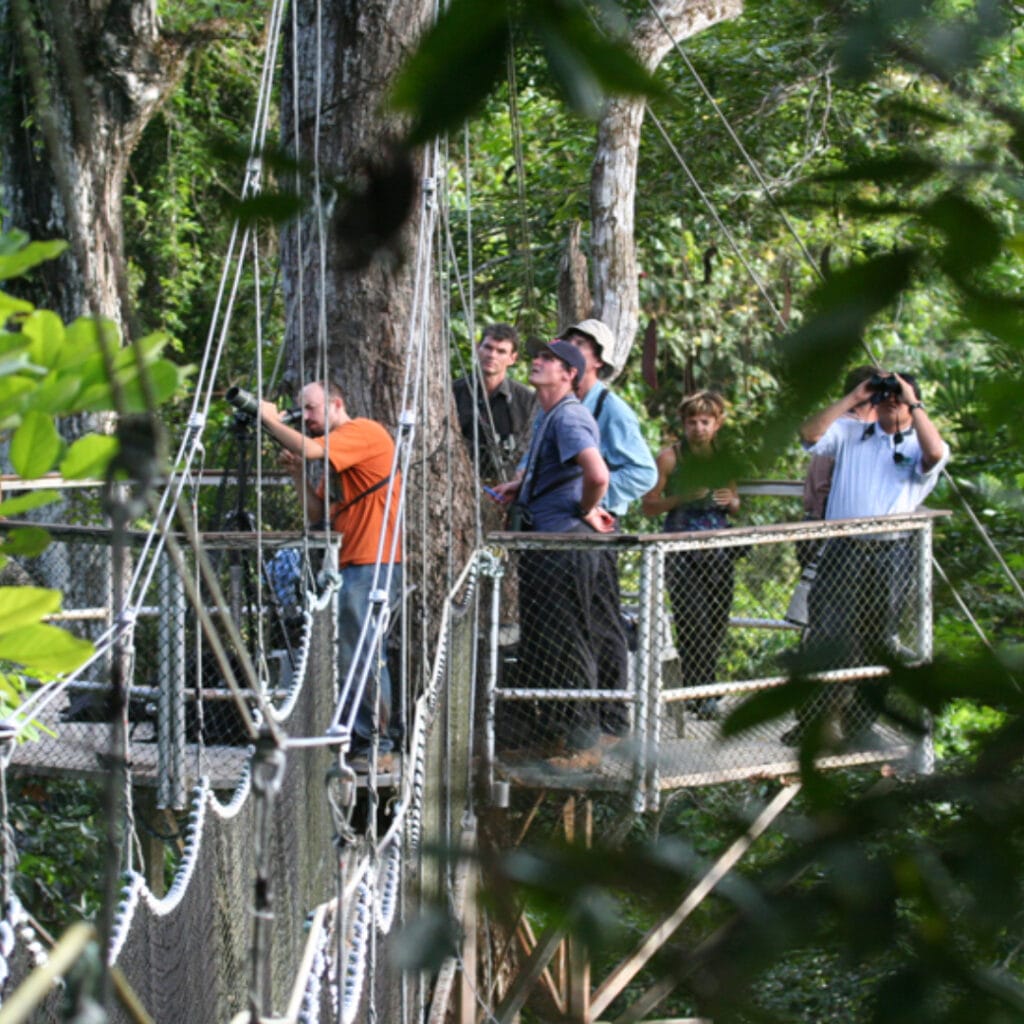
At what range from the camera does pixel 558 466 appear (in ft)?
16.4

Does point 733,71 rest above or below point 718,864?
above

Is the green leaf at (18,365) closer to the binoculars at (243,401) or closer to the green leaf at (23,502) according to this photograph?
the green leaf at (23,502)

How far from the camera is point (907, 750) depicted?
928 millimetres

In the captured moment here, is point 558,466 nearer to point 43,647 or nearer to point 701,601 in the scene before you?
point 701,601

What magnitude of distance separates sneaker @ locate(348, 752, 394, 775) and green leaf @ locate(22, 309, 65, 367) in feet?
12.4

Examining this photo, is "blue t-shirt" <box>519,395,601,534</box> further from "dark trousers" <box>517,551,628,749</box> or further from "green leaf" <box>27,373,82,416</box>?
"green leaf" <box>27,373,82,416</box>

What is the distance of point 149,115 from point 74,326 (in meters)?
9.00

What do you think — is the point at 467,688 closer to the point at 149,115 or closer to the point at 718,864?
the point at 718,864

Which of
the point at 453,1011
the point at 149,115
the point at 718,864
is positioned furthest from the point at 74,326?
the point at 149,115

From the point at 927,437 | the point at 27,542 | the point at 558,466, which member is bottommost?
the point at 558,466

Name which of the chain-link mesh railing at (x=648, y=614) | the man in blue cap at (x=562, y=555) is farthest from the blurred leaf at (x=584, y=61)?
the man in blue cap at (x=562, y=555)

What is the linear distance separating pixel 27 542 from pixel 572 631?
12.6ft

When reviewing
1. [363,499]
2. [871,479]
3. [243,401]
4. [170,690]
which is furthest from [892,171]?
[871,479]

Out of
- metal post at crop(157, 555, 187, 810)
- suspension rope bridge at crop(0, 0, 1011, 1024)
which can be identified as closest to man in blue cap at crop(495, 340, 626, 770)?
suspension rope bridge at crop(0, 0, 1011, 1024)
